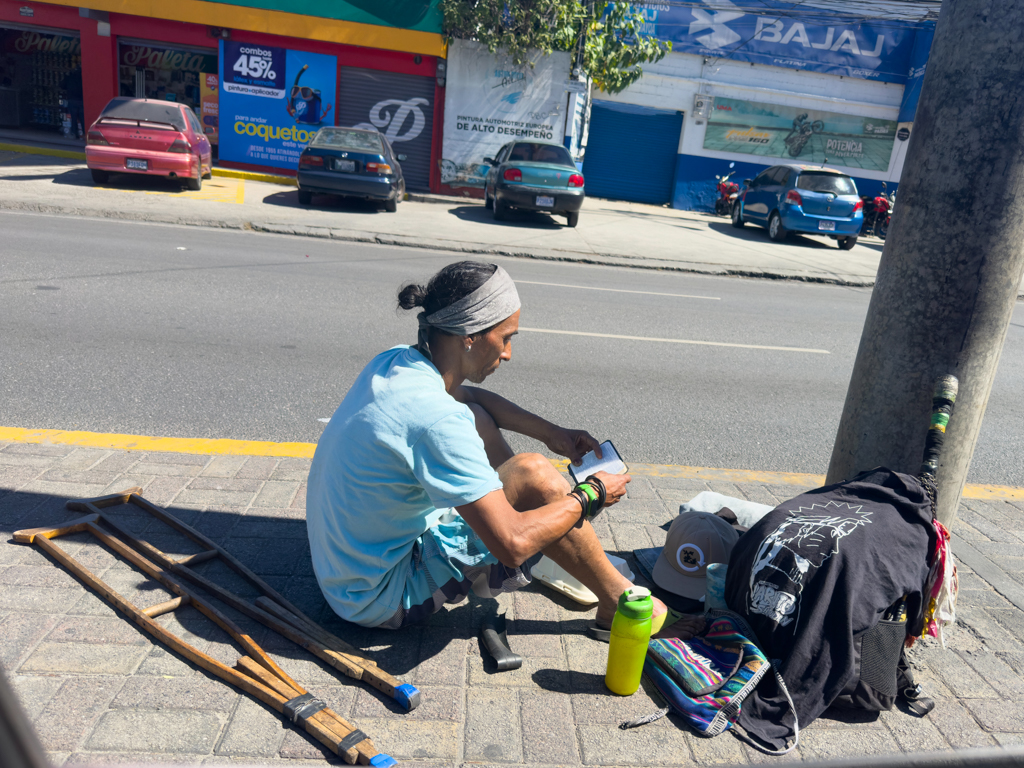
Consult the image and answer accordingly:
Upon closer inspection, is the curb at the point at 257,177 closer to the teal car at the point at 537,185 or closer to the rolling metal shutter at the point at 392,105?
the rolling metal shutter at the point at 392,105

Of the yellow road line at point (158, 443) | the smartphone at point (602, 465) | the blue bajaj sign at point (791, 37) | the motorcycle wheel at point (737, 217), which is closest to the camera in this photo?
the smartphone at point (602, 465)

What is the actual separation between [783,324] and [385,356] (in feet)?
23.5

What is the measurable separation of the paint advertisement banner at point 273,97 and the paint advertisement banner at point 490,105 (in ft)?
9.32

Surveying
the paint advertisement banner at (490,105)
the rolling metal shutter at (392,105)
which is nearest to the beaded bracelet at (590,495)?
the paint advertisement banner at (490,105)

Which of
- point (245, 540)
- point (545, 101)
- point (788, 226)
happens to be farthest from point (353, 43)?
point (245, 540)

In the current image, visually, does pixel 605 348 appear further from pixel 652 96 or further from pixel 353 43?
pixel 652 96

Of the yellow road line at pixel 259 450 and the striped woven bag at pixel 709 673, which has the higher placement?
the striped woven bag at pixel 709 673

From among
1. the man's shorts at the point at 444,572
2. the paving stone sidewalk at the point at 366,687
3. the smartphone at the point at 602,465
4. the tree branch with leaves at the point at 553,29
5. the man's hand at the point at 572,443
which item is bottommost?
the paving stone sidewalk at the point at 366,687

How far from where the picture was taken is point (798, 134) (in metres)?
23.3

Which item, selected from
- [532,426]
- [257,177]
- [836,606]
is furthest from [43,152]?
[836,606]

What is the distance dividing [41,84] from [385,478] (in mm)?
25836

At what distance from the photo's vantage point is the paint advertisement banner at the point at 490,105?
1841cm

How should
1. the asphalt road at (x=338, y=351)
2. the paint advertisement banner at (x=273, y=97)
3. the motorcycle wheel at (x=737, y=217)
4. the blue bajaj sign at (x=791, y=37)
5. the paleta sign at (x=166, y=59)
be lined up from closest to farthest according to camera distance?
the asphalt road at (x=338, y=351) < the paint advertisement banner at (x=273, y=97) < the motorcycle wheel at (x=737, y=217) < the paleta sign at (x=166, y=59) < the blue bajaj sign at (x=791, y=37)

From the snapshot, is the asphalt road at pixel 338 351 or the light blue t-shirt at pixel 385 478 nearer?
the light blue t-shirt at pixel 385 478
